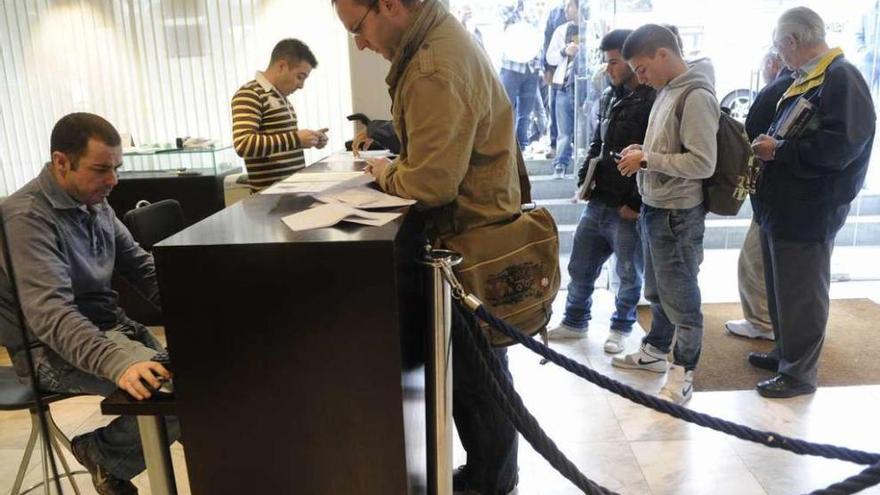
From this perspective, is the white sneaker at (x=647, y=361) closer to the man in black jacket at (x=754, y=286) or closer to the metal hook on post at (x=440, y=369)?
the man in black jacket at (x=754, y=286)

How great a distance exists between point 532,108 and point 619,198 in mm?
2837

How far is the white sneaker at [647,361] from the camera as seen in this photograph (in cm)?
306

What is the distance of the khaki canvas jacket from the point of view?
1.42 m

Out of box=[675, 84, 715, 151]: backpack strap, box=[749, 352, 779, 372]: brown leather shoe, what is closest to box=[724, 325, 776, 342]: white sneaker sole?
box=[749, 352, 779, 372]: brown leather shoe

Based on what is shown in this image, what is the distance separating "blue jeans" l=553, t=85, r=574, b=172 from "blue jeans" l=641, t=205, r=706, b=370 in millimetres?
2721

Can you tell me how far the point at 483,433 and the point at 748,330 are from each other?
217 centimetres

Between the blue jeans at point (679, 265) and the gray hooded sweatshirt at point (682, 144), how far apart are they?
58 mm

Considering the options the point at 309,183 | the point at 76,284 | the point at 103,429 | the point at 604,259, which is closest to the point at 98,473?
the point at 103,429

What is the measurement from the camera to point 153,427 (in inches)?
56.4

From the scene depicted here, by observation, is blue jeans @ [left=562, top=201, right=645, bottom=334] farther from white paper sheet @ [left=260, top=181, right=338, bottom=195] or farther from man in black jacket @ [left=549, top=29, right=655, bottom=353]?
white paper sheet @ [left=260, top=181, right=338, bottom=195]

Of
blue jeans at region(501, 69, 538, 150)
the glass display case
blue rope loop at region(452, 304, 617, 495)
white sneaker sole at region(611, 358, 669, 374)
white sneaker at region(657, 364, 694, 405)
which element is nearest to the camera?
blue rope loop at region(452, 304, 617, 495)

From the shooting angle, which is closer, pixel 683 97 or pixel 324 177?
pixel 324 177

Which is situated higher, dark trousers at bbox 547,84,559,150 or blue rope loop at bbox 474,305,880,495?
dark trousers at bbox 547,84,559,150

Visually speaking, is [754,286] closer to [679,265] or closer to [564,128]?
[679,265]
